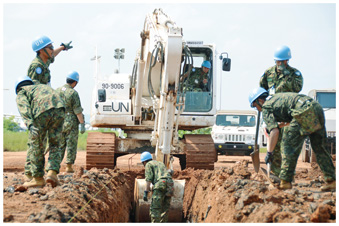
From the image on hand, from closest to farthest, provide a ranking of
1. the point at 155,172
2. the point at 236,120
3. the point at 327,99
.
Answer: the point at 155,172 → the point at 327,99 → the point at 236,120

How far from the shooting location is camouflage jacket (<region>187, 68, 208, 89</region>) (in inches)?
472

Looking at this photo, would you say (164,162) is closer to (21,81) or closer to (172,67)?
(172,67)

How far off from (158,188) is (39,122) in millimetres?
2614

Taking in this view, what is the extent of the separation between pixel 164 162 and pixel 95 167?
302 centimetres

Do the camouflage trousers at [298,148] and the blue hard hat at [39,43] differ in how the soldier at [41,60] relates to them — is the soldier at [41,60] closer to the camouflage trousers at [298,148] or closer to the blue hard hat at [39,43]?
the blue hard hat at [39,43]

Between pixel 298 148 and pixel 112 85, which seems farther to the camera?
pixel 112 85

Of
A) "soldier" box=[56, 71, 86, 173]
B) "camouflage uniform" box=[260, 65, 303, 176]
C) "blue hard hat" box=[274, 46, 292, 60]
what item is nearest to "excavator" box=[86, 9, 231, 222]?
"soldier" box=[56, 71, 86, 173]

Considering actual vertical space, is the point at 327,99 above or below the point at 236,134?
above

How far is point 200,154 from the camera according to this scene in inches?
460

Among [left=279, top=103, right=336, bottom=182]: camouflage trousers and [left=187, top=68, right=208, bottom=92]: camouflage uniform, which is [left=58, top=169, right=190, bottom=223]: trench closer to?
[left=187, top=68, right=208, bottom=92]: camouflage uniform

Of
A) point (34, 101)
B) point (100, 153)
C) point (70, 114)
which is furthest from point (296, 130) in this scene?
point (100, 153)

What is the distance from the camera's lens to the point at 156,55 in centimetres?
948

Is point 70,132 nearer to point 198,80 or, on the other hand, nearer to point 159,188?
point 159,188

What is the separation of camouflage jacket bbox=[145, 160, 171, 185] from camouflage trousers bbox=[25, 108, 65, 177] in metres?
1.98
